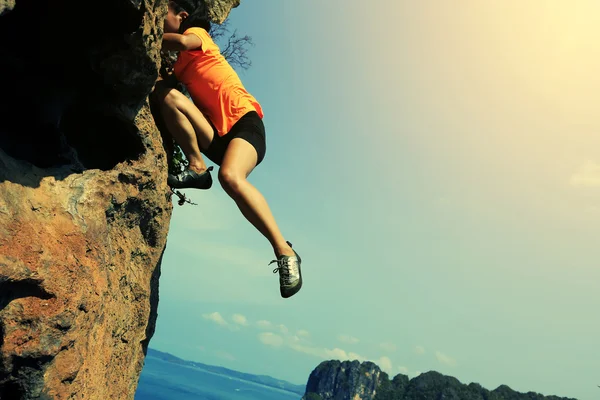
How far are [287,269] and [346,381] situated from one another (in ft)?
353

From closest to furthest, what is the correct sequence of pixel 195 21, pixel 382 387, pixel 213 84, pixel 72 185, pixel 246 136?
pixel 72 185
pixel 246 136
pixel 213 84
pixel 195 21
pixel 382 387

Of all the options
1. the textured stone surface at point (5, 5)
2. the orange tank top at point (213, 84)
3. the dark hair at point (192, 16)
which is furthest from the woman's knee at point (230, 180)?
the dark hair at point (192, 16)

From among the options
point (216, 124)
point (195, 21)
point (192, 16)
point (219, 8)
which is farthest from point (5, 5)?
point (219, 8)

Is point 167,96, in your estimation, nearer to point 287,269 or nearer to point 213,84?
point 213,84

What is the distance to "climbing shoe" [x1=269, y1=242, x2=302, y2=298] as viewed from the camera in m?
4.27

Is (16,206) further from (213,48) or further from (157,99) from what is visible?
(213,48)

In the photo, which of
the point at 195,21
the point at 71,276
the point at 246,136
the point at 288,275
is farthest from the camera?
the point at 195,21

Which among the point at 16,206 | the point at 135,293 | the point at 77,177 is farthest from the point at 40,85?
the point at 135,293

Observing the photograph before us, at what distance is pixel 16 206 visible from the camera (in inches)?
112

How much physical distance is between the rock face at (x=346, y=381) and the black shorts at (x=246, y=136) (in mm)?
104488

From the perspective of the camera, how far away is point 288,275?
14.1ft

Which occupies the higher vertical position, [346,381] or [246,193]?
[246,193]

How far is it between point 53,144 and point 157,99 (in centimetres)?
150

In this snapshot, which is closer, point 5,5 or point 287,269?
point 5,5
